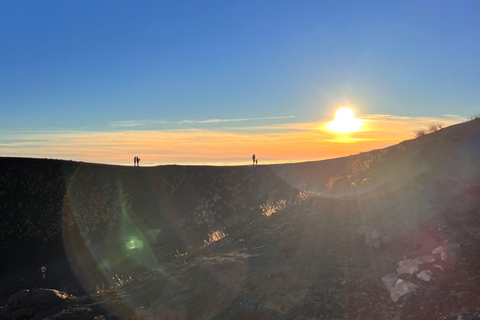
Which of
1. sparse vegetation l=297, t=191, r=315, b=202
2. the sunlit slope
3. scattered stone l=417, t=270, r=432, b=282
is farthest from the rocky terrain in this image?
the sunlit slope

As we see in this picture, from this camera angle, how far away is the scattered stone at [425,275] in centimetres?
593

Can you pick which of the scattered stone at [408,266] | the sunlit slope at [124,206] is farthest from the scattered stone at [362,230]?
the sunlit slope at [124,206]

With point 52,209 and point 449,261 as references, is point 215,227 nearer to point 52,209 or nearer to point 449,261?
point 52,209

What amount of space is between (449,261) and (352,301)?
201cm

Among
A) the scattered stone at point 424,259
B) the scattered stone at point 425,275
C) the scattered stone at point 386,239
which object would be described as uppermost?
the scattered stone at point 386,239

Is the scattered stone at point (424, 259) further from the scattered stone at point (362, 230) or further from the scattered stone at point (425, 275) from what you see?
the scattered stone at point (362, 230)

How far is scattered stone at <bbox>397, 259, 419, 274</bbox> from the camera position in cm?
623

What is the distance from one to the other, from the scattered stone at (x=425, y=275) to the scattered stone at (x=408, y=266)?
0.13 m

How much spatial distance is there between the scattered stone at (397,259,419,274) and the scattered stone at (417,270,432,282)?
13 cm

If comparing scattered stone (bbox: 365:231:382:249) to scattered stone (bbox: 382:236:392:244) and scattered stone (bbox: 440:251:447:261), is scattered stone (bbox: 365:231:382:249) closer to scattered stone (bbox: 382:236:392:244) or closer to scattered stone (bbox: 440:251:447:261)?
scattered stone (bbox: 382:236:392:244)

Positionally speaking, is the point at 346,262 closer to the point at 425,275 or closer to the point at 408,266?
the point at 408,266

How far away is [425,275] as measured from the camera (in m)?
5.99

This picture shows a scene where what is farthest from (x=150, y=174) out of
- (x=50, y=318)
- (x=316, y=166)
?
(x=50, y=318)

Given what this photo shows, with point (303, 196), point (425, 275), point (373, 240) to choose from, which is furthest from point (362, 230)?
point (303, 196)
